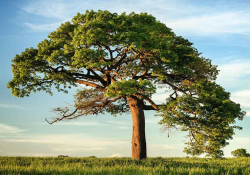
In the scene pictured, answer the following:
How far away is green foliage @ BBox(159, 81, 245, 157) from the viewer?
60.1 ft

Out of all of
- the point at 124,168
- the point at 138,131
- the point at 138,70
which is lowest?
the point at 124,168

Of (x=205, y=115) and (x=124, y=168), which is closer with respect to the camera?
(x=124, y=168)

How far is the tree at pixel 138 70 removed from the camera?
1645 centimetres

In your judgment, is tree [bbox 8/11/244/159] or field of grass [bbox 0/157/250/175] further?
tree [bbox 8/11/244/159]

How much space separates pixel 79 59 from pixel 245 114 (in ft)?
44.5

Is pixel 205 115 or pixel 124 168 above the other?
pixel 205 115

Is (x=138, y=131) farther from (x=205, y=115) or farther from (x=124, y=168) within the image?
(x=124, y=168)

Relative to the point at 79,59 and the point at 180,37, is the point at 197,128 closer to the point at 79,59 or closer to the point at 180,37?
the point at 180,37

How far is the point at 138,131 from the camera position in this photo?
1973 centimetres

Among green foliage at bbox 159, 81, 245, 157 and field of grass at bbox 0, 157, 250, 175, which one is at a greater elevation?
green foliage at bbox 159, 81, 245, 157

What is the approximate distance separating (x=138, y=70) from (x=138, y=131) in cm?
456

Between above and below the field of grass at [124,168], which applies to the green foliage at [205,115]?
above

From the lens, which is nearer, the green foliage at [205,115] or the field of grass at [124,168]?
the field of grass at [124,168]

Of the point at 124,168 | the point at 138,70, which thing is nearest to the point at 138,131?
the point at 138,70
